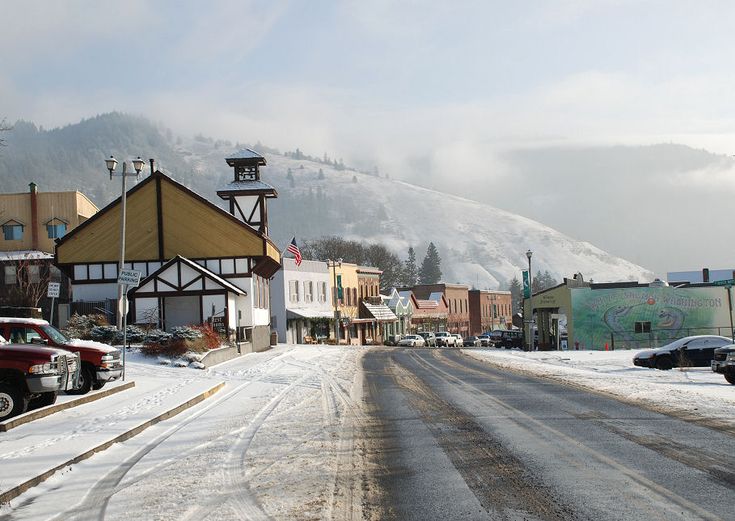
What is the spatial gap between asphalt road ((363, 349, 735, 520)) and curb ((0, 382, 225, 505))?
4012mm

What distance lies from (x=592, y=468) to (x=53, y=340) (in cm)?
1307

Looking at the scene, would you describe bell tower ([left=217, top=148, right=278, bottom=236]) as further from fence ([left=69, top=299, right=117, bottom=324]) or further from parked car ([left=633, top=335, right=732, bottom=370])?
parked car ([left=633, top=335, right=732, bottom=370])

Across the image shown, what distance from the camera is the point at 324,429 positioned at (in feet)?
45.6

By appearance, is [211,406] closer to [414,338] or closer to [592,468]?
[592,468]

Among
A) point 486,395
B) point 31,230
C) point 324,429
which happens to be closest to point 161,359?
point 486,395

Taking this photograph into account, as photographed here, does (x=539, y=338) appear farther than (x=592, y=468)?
Yes

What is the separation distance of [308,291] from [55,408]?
181 ft

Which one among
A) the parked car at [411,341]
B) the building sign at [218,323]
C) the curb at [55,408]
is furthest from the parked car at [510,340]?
the curb at [55,408]

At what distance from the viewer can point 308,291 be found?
233ft

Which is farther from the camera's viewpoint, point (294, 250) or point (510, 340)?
point (510, 340)

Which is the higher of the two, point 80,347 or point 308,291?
point 308,291

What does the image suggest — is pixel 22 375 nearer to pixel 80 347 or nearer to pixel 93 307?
pixel 80 347

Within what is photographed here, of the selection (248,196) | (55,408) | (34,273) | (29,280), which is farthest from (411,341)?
(55,408)

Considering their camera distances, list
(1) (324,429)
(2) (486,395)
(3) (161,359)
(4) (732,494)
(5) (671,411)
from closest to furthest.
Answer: (4) (732,494) < (1) (324,429) < (5) (671,411) < (2) (486,395) < (3) (161,359)
